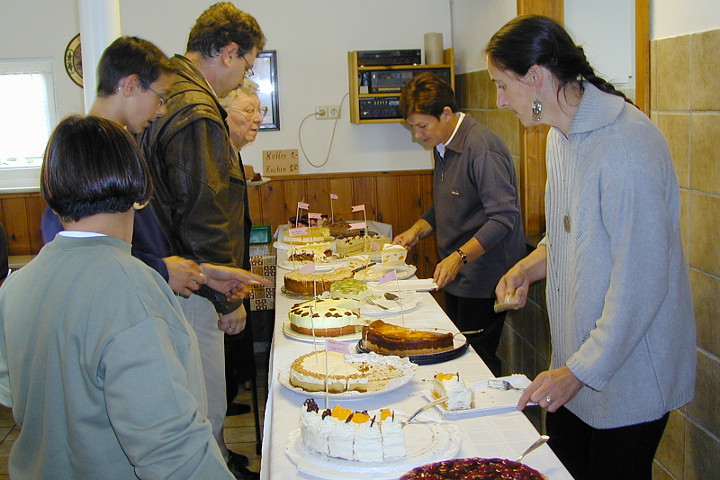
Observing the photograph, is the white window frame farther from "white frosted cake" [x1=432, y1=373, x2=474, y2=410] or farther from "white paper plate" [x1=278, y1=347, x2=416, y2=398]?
"white frosted cake" [x1=432, y1=373, x2=474, y2=410]

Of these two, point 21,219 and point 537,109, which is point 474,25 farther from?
point 21,219

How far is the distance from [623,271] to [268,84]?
414cm

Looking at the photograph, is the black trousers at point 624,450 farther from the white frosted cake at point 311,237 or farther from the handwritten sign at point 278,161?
the handwritten sign at point 278,161

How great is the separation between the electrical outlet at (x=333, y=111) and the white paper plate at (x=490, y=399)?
3800 mm

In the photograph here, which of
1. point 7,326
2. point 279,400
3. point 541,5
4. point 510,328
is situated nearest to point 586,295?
point 279,400

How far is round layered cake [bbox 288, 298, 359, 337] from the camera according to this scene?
7.88ft

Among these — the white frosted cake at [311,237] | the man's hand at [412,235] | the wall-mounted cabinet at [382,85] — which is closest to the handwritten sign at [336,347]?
the man's hand at [412,235]

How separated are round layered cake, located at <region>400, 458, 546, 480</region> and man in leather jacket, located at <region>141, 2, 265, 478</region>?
128cm

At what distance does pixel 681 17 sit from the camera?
2.30 metres

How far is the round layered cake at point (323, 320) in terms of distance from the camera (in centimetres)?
240

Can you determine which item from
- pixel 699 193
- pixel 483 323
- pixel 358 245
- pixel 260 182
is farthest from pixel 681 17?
pixel 260 182

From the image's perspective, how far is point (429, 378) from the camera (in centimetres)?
199

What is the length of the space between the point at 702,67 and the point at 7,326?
195cm

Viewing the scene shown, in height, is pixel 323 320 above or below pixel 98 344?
below
